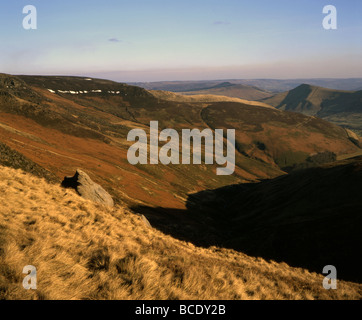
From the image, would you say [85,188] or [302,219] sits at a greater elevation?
[85,188]

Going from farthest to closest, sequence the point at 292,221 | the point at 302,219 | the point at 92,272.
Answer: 1. the point at 292,221
2. the point at 302,219
3. the point at 92,272

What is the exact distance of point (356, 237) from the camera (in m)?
27.6

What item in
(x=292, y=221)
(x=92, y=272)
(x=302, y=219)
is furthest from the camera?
(x=292, y=221)

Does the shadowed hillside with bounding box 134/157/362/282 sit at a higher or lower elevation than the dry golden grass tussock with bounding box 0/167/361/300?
lower

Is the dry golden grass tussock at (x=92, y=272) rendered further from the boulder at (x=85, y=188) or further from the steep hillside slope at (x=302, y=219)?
the steep hillside slope at (x=302, y=219)

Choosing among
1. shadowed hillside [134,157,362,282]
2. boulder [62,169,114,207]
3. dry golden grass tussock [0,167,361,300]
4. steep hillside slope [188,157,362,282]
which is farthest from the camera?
shadowed hillside [134,157,362,282]

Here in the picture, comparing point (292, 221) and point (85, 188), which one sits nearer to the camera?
point (85, 188)

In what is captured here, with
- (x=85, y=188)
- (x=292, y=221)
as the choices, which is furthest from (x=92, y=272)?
(x=292, y=221)

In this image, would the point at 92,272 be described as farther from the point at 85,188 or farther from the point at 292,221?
the point at 292,221

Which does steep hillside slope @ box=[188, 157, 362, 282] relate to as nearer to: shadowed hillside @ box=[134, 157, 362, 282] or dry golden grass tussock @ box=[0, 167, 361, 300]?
shadowed hillside @ box=[134, 157, 362, 282]

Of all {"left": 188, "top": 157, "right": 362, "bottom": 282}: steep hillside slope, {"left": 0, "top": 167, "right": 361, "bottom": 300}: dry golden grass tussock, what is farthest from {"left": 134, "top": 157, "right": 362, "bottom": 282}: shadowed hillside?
{"left": 0, "top": 167, "right": 361, "bottom": 300}: dry golden grass tussock

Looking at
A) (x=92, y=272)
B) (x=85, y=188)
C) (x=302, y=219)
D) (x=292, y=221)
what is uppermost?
(x=92, y=272)

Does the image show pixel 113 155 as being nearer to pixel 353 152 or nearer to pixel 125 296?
pixel 125 296

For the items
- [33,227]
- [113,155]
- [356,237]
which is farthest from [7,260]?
[113,155]
